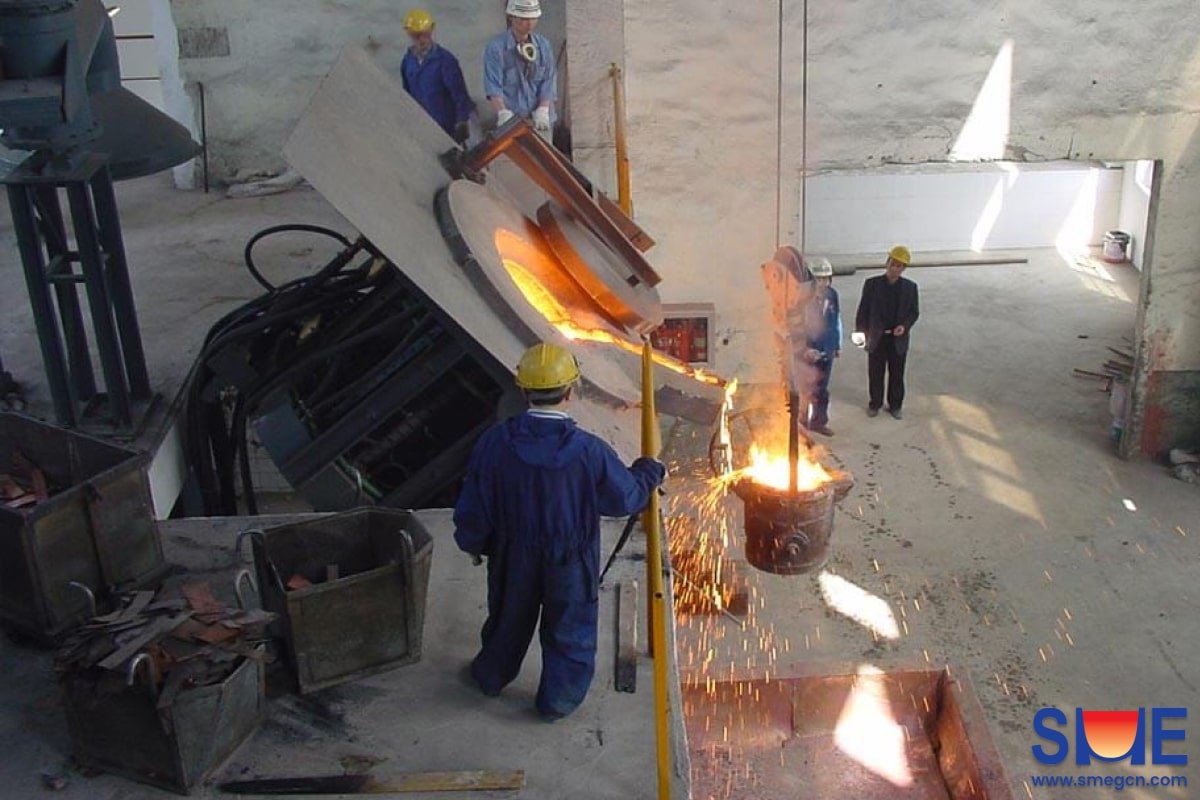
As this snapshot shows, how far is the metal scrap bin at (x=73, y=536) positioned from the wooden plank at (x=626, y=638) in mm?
1671

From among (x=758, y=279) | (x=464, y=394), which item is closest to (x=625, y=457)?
(x=464, y=394)

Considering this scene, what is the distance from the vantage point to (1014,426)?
10453mm

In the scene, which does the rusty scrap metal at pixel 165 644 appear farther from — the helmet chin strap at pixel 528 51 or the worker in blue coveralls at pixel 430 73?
the worker in blue coveralls at pixel 430 73

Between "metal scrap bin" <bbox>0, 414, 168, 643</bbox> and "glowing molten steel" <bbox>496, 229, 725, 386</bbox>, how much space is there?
2012 millimetres

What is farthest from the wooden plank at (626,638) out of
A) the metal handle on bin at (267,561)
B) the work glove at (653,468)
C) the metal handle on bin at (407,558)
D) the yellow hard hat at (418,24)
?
the yellow hard hat at (418,24)

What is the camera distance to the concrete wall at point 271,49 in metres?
10.9

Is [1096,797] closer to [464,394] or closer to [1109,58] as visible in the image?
[464,394]

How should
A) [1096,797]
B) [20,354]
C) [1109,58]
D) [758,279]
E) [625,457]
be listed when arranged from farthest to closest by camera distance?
[758,279], [1109,58], [20,354], [1096,797], [625,457]

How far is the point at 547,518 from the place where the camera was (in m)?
3.71

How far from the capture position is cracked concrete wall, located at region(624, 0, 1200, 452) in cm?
899

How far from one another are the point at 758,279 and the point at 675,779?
6545 millimetres

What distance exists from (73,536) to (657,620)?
6.44ft

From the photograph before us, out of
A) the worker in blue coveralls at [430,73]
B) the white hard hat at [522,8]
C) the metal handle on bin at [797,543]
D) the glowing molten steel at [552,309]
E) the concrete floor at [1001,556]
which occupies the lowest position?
the concrete floor at [1001,556]

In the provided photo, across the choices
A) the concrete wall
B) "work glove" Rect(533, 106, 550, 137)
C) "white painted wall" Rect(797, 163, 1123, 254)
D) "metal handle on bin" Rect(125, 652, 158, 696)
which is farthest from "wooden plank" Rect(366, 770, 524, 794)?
"white painted wall" Rect(797, 163, 1123, 254)
